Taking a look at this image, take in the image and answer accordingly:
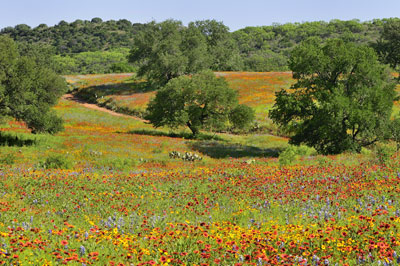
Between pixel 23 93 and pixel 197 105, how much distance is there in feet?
64.8

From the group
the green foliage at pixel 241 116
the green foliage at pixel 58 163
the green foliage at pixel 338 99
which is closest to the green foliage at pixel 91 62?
the green foliage at pixel 241 116

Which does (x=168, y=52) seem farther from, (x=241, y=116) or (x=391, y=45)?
(x=391, y=45)


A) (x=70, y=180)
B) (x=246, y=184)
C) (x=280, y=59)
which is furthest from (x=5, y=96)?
(x=280, y=59)

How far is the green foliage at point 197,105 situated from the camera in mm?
43781

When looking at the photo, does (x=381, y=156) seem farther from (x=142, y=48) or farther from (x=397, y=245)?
(x=142, y=48)

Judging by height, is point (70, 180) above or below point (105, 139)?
above

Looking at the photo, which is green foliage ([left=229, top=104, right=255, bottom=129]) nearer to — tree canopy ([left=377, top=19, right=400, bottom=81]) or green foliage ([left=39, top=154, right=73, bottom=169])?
green foliage ([left=39, top=154, right=73, bottom=169])

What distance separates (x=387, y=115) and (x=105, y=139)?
25675mm

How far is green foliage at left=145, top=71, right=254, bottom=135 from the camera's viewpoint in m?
43.8

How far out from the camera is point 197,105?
44500 mm

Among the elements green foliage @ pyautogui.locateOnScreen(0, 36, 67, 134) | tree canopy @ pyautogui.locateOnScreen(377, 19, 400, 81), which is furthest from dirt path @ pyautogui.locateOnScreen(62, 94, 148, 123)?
tree canopy @ pyautogui.locateOnScreen(377, 19, 400, 81)

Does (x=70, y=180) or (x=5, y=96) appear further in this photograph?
(x=5, y=96)

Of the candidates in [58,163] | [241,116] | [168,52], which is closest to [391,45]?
[168,52]

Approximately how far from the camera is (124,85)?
8681 cm
